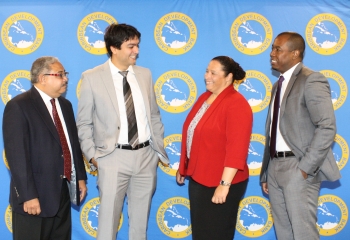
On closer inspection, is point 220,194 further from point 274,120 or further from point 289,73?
point 289,73

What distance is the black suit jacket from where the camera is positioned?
2.49 m

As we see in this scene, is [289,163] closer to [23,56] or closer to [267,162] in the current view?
[267,162]

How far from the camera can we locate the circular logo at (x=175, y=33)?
365 centimetres

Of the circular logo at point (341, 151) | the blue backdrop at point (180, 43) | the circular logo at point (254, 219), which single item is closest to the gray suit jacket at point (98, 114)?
the blue backdrop at point (180, 43)

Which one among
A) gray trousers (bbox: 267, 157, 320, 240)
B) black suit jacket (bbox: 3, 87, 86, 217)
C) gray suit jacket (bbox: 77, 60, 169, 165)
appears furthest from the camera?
gray suit jacket (bbox: 77, 60, 169, 165)

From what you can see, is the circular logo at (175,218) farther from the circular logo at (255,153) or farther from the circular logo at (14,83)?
the circular logo at (14,83)

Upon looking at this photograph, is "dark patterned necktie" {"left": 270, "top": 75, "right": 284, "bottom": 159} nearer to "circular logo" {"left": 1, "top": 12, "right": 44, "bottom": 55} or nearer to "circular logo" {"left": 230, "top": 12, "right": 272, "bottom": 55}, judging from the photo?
"circular logo" {"left": 230, "top": 12, "right": 272, "bottom": 55}

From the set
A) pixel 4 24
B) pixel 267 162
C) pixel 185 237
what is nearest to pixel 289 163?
pixel 267 162

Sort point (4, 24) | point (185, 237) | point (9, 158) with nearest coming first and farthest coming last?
point (9, 158)
point (4, 24)
point (185, 237)

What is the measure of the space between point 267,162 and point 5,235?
248cm

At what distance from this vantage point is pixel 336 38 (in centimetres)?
369

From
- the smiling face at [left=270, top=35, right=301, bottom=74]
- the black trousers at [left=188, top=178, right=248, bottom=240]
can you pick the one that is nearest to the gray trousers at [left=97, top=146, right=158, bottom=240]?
the black trousers at [left=188, top=178, right=248, bottom=240]

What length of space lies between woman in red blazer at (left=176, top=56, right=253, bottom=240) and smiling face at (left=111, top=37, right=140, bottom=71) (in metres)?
0.58

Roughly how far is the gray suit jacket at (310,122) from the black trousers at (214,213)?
17.6 inches
